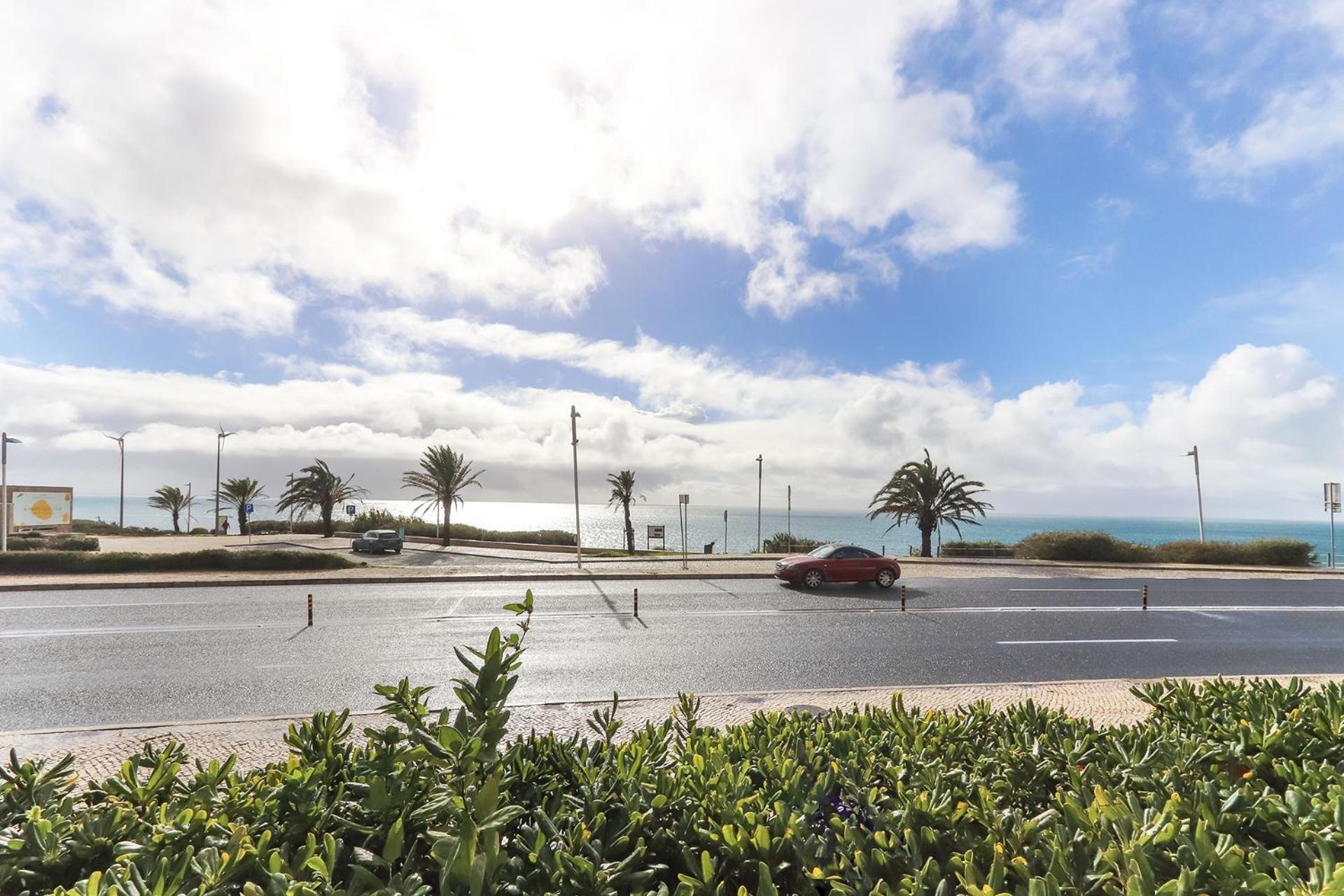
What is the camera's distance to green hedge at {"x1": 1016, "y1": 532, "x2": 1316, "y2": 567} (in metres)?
31.1

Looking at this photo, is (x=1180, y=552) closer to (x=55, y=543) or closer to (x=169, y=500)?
(x=55, y=543)

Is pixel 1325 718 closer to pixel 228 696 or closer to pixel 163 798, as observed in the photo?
pixel 163 798

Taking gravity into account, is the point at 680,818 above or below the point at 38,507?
below

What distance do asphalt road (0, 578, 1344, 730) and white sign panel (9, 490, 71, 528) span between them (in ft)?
64.5

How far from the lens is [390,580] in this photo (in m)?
21.7

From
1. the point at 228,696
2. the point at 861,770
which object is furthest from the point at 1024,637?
the point at 228,696

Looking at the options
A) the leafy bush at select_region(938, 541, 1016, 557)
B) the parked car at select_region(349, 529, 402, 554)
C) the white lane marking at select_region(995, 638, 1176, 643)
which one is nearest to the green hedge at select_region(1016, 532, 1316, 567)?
the leafy bush at select_region(938, 541, 1016, 557)

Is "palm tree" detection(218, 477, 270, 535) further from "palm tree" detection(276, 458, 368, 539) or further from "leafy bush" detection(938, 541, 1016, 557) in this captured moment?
"leafy bush" detection(938, 541, 1016, 557)

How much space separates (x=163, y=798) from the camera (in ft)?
9.67

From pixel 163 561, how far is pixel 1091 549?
4022 centimetres

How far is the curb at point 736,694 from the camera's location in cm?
772

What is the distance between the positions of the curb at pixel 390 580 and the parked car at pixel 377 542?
513 inches

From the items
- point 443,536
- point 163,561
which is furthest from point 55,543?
point 443,536

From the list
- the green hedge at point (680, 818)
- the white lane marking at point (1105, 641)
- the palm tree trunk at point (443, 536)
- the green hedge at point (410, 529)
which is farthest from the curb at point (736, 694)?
the green hedge at point (410, 529)
